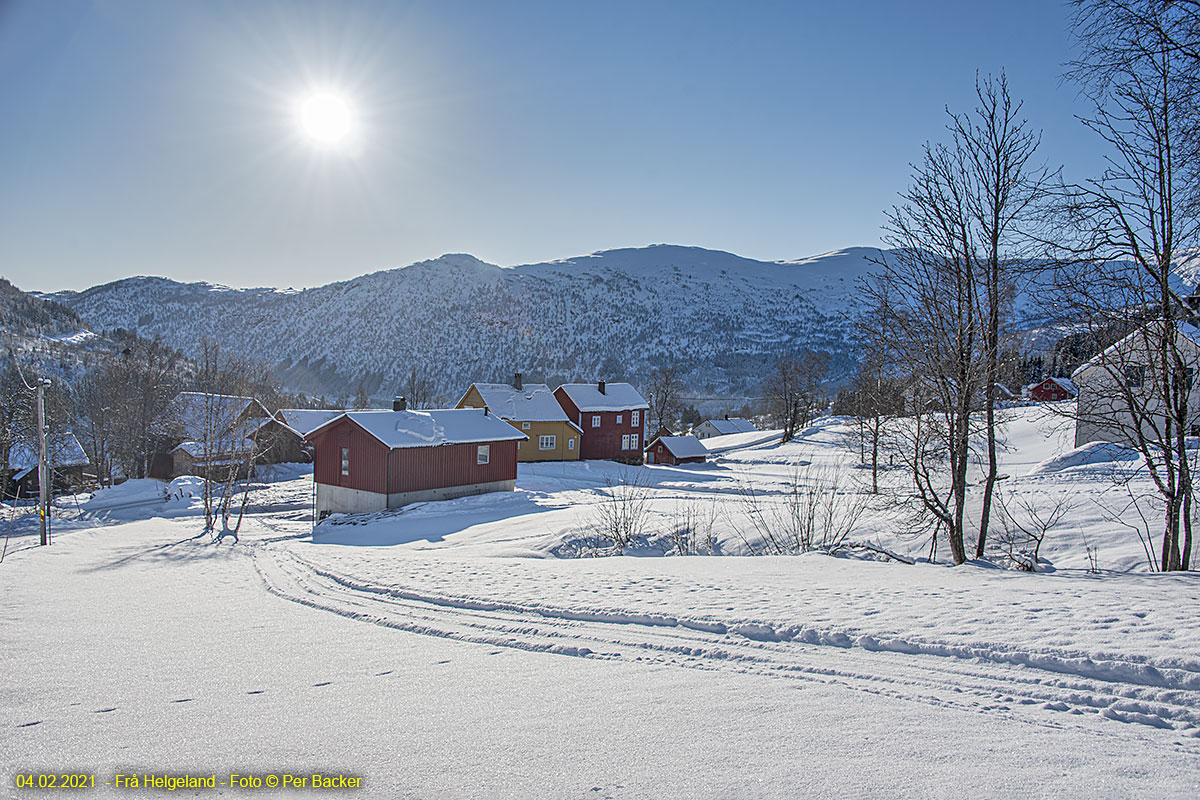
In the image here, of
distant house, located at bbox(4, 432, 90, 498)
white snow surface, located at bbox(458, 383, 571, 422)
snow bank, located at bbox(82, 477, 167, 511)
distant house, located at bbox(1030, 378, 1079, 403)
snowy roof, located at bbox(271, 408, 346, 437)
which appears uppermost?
distant house, located at bbox(1030, 378, 1079, 403)

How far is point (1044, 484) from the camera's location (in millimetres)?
17859

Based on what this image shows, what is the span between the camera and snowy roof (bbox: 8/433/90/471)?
39.0m

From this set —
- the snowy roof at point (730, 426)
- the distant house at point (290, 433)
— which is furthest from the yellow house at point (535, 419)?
the snowy roof at point (730, 426)

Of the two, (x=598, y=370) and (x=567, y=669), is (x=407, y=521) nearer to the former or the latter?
(x=567, y=669)

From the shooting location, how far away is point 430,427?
29.1 metres

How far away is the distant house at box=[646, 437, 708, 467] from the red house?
2640 millimetres

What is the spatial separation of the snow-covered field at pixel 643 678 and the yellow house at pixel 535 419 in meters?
34.4

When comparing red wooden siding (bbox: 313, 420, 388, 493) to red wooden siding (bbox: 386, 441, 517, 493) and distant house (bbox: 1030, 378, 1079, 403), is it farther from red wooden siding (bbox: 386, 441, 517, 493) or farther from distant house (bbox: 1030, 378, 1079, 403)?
distant house (bbox: 1030, 378, 1079, 403)

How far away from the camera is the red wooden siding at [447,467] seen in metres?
27.2

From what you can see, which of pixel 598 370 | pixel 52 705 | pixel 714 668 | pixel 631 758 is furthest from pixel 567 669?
pixel 598 370

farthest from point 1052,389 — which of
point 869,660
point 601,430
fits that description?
point 869,660

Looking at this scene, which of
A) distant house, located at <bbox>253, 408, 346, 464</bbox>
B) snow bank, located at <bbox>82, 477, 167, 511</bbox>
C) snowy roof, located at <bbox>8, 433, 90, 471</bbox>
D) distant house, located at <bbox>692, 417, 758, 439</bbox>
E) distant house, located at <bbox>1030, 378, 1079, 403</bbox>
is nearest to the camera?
snow bank, located at <bbox>82, 477, 167, 511</bbox>

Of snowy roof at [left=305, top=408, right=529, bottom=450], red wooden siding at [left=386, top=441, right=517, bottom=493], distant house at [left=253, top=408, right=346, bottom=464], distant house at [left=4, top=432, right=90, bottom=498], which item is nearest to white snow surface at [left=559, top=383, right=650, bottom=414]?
snowy roof at [left=305, top=408, right=529, bottom=450]

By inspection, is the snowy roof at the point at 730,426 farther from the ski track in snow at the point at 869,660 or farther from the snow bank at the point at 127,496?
the ski track in snow at the point at 869,660
